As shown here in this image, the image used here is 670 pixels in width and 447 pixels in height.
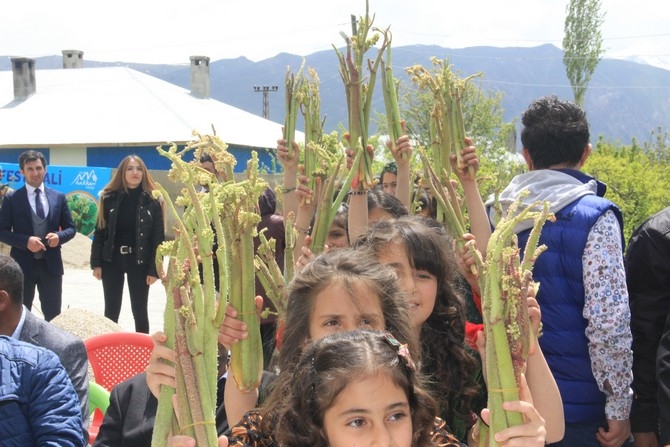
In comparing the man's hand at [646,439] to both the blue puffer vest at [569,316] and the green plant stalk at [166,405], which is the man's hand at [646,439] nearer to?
the blue puffer vest at [569,316]

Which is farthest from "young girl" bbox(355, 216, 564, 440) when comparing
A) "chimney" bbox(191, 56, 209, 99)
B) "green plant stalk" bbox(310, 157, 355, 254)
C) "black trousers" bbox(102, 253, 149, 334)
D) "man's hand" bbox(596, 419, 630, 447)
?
"chimney" bbox(191, 56, 209, 99)

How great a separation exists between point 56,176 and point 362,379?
16.2 metres

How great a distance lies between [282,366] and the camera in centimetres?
234

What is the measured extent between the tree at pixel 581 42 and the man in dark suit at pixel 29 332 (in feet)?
144

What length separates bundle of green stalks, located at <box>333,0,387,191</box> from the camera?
320 centimetres

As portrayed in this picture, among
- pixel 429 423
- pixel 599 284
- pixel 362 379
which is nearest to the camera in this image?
pixel 362 379

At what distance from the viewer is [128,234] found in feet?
22.4

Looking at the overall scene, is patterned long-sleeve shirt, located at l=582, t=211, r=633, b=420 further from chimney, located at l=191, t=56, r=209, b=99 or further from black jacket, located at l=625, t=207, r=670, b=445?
chimney, located at l=191, t=56, r=209, b=99

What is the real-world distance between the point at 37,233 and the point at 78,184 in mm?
10150

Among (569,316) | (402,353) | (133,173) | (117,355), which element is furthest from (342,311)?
(133,173)

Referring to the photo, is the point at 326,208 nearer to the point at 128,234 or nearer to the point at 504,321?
the point at 504,321

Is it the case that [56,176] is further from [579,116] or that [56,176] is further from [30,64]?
[30,64]

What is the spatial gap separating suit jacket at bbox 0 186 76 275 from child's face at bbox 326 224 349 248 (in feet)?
13.7

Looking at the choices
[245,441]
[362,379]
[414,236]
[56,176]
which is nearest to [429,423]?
[362,379]
